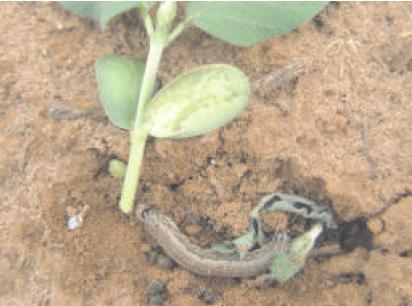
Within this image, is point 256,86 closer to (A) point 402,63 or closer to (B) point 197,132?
(B) point 197,132

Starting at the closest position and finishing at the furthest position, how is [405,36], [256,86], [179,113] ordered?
[179,113]
[256,86]
[405,36]

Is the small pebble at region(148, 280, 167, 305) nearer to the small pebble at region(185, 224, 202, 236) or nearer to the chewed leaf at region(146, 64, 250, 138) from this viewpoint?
the small pebble at region(185, 224, 202, 236)

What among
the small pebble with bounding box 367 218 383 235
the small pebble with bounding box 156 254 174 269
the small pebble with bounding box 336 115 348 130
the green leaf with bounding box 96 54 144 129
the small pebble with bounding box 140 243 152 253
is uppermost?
the green leaf with bounding box 96 54 144 129

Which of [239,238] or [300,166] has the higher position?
[300,166]

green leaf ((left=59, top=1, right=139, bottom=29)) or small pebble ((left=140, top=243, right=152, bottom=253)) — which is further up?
green leaf ((left=59, top=1, right=139, bottom=29))

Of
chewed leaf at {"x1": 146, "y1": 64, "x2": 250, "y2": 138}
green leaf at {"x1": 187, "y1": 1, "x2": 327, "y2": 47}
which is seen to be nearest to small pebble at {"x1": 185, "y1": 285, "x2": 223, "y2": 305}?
chewed leaf at {"x1": 146, "y1": 64, "x2": 250, "y2": 138}

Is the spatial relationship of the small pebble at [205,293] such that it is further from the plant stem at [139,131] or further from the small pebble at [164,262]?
the plant stem at [139,131]

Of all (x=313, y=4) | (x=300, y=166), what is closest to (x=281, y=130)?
(x=300, y=166)

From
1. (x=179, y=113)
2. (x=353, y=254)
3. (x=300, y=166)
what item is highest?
(x=179, y=113)
